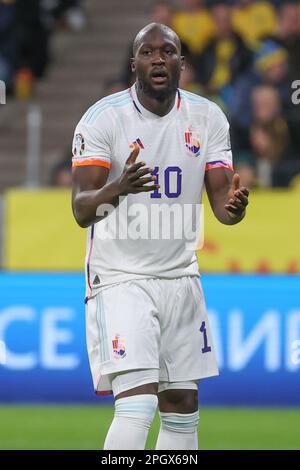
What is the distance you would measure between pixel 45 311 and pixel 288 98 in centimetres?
397

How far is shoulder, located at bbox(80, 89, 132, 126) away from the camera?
6.51 m

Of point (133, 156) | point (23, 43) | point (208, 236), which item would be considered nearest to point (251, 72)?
point (208, 236)

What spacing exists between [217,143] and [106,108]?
57 centimetres

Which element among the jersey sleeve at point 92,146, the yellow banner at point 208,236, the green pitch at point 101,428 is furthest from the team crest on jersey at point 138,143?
the yellow banner at point 208,236

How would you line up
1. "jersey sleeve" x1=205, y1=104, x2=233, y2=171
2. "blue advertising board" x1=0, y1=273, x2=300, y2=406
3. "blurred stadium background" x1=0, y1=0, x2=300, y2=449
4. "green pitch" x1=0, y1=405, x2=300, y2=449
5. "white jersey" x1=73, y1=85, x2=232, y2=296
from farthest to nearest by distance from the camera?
1. "blue advertising board" x1=0, y1=273, x2=300, y2=406
2. "blurred stadium background" x1=0, y1=0, x2=300, y2=449
3. "green pitch" x1=0, y1=405, x2=300, y2=449
4. "jersey sleeve" x1=205, y1=104, x2=233, y2=171
5. "white jersey" x1=73, y1=85, x2=232, y2=296

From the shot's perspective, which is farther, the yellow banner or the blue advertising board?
the yellow banner

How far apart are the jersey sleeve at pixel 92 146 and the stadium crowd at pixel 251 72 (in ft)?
18.7

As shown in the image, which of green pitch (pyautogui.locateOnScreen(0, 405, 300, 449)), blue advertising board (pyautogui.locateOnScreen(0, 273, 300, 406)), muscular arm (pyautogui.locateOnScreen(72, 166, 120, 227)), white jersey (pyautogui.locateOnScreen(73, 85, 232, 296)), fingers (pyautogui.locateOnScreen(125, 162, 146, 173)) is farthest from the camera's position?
blue advertising board (pyautogui.locateOnScreen(0, 273, 300, 406))

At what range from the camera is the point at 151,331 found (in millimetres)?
6430

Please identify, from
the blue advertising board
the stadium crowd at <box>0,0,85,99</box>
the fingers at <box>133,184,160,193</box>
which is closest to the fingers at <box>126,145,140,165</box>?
the fingers at <box>133,184,160,193</box>

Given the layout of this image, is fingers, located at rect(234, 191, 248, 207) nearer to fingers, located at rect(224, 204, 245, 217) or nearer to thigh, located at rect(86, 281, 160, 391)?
fingers, located at rect(224, 204, 245, 217)

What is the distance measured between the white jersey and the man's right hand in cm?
41

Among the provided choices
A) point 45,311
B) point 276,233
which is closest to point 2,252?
point 45,311
